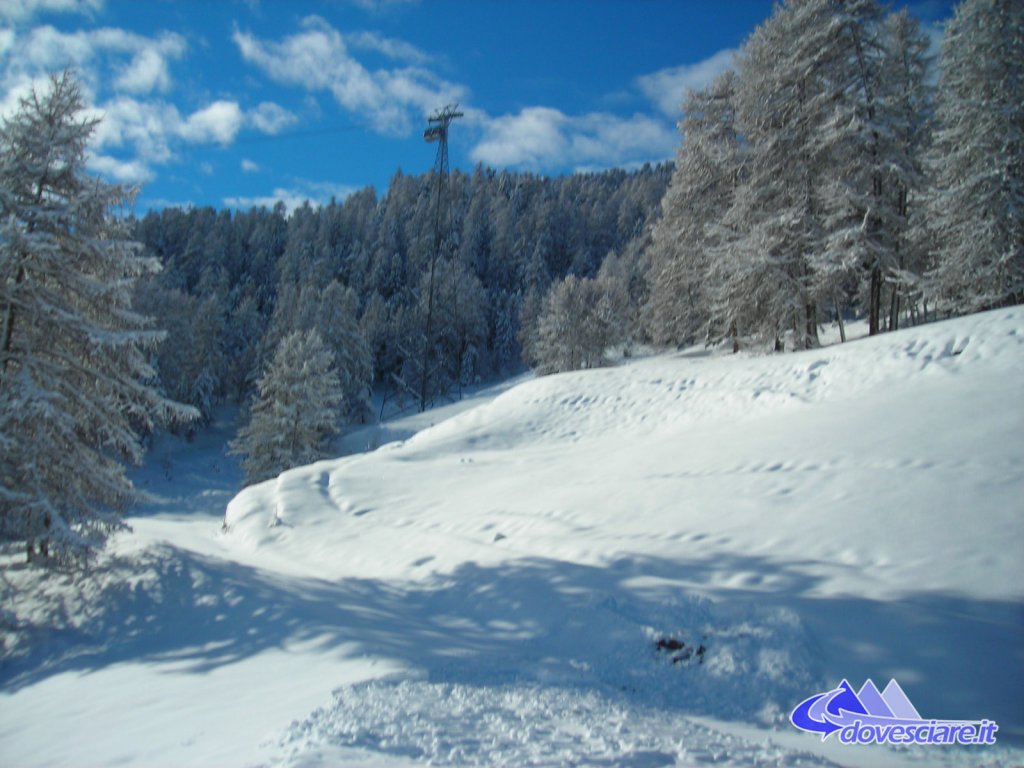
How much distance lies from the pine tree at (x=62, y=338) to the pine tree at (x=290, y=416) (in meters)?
17.9

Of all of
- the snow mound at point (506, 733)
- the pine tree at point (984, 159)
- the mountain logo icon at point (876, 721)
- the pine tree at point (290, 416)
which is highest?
the pine tree at point (984, 159)

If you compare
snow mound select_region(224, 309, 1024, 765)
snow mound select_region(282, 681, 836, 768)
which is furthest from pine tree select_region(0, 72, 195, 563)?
snow mound select_region(282, 681, 836, 768)

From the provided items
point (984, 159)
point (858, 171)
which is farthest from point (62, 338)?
point (984, 159)

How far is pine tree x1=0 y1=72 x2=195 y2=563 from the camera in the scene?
29.5 feet

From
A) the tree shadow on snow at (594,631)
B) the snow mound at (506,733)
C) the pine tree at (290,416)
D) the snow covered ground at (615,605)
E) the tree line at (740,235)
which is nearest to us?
the snow mound at (506,733)

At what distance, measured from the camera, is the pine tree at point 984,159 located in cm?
1603

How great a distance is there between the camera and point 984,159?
16.4 meters

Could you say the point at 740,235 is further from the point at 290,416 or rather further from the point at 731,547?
the point at 290,416

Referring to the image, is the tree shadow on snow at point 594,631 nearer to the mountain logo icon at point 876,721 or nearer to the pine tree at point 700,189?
the mountain logo icon at point 876,721

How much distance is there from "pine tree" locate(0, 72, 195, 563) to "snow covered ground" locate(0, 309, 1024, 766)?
1.34 meters

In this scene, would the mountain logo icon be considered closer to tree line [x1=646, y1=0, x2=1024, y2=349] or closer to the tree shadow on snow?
the tree shadow on snow

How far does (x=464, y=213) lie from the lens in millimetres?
118688

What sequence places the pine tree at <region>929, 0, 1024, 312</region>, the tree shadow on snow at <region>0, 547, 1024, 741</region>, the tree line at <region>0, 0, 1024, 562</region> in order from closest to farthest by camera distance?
the tree shadow on snow at <region>0, 547, 1024, 741</region> < the tree line at <region>0, 0, 1024, 562</region> < the pine tree at <region>929, 0, 1024, 312</region>

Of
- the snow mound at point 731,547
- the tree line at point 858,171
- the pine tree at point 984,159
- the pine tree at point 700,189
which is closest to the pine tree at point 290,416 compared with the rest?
the snow mound at point 731,547
